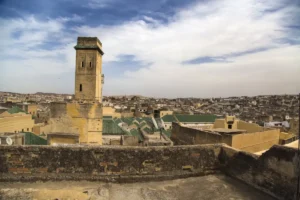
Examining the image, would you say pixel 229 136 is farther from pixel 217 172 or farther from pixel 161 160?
pixel 161 160

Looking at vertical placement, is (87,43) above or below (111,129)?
above

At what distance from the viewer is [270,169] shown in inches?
205

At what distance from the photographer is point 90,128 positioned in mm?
17297

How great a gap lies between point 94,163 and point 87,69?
14586 millimetres

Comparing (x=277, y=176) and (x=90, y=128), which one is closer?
(x=277, y=176)

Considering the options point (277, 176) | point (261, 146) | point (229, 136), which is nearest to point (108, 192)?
point (277, 176)

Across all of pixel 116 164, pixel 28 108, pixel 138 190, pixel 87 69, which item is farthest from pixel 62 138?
pixel 28 108

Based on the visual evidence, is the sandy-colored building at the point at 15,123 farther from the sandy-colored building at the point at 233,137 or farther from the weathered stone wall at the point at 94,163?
the weathered stone wall at the point at 94,163

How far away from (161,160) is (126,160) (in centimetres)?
92

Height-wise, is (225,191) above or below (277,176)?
below

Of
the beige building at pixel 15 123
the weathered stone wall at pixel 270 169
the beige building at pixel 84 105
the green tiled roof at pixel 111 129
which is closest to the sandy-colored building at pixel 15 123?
the beige building at pixel 15 123

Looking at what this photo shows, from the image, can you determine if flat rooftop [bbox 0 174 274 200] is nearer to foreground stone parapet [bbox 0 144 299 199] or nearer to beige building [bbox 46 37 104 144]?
foreground stone parapet [bbox 0 144 299 199]

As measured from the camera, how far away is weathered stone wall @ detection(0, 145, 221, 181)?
598 cm

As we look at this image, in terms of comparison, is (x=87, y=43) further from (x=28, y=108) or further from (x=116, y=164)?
(x=28, y=108)
